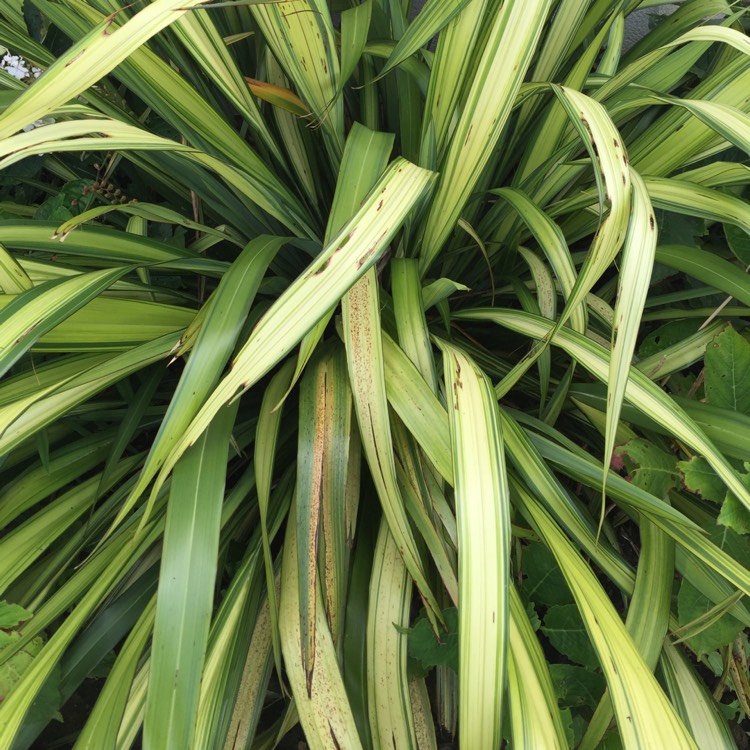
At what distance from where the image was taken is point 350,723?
64 cm

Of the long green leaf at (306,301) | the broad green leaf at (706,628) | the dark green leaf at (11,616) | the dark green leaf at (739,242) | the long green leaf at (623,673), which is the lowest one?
the dark green leaf at (11,616)

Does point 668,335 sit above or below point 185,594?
above

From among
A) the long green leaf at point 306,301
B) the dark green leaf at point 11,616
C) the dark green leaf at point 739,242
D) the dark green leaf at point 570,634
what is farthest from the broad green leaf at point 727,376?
the dark green leaf at point 11,616

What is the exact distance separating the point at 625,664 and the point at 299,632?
313 mm

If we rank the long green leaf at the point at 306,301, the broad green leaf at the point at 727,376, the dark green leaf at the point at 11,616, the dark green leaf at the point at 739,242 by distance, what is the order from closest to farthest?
the long green leaf at the point at 306,301, the dark green leaf at the point at 11,616, the broad green leaf at the point at 727,376, the dark green leaf at the point at 739,242

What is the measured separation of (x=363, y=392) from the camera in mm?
630

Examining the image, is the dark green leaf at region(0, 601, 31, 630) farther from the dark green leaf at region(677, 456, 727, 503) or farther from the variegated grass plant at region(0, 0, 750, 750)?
the dark green leaf at region(677, 456, 727, 503)

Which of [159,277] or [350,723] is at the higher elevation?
[159,277]

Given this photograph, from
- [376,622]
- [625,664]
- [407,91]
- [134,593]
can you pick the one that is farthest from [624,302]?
[134,593]

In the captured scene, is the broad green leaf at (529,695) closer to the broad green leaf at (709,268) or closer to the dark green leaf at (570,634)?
the dark green leaf at (570,634)

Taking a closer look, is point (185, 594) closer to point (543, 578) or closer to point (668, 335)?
point (543, 578)

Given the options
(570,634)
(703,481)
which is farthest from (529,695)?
(703,481)

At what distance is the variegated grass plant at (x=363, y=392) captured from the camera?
55cm

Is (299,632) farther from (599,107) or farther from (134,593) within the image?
(599,107)
